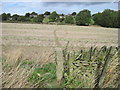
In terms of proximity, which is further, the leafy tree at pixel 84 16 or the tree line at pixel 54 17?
the leafy tree at pixel 84 16

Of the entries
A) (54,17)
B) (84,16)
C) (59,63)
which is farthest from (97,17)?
(59,63)

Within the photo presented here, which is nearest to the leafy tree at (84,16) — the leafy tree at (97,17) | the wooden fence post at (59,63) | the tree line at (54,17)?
the tree line at (54,17)

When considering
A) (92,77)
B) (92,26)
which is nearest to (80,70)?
(92,77)

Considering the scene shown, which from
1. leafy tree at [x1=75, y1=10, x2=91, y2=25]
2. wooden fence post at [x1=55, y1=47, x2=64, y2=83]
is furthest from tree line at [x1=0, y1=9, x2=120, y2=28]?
wooden fence post at [x1=55, y1=47, x2=64, y2=83]

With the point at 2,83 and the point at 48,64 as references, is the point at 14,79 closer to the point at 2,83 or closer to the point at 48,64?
the point at 2,83

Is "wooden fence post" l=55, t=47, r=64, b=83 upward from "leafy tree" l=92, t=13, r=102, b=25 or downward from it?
downward

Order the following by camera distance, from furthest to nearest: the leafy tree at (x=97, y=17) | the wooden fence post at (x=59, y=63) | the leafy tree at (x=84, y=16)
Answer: the leafy tree at (x=97, y=17), the leafy tree at (x=84, y=16), the wooden fence post at (x=59, y=63)

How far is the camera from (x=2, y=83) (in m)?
3.28

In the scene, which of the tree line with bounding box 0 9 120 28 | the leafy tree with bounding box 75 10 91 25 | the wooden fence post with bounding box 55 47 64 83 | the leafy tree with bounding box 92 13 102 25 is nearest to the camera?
the wooden fence post with bounding box 55 47 64 83

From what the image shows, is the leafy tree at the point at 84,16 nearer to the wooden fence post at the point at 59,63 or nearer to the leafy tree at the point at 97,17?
the leafy tree at the point at 97,17

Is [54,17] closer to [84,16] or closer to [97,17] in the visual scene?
[84,16]

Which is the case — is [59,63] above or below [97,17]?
below

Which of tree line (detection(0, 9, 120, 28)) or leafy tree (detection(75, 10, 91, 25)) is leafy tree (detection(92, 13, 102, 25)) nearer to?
tree line (detection(0, 9, 120, 28))

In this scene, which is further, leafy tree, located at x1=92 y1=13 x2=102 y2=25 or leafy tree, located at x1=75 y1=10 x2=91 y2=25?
leafy tree, located at x1=92 y1=13 x2=102 y2=25
